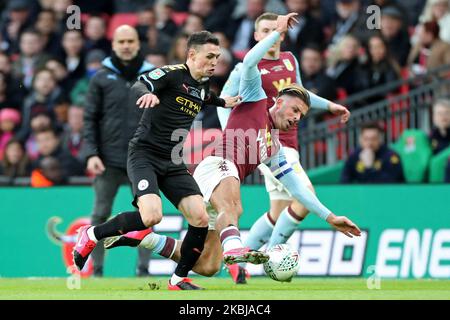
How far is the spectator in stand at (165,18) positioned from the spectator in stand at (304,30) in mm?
2127

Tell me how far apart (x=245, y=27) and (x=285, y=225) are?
7.25 metres

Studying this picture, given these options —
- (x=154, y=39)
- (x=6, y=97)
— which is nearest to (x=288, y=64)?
(x=154, y=39)

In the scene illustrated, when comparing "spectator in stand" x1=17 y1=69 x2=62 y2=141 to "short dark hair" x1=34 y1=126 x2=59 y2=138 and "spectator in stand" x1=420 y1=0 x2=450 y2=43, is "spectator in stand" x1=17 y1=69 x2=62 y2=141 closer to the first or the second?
"short dark hair" x1=34 y1=126 x2=59 y2=138

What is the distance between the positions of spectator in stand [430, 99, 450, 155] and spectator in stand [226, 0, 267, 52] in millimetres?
4083

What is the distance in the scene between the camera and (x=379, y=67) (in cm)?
1672

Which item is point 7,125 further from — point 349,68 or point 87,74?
point 349,68

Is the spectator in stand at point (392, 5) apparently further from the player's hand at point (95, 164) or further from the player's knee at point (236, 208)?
the player's knee at point (236, 208)

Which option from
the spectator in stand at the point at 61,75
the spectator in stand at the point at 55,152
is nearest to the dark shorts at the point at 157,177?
the spectator in stand at the point at 55,152

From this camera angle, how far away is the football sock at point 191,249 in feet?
32.9

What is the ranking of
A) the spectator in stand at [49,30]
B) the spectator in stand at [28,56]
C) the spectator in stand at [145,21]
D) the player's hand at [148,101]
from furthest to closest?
the spectator in stand at [49,30] → the spectator in stand at [28,56] → the spectator in stand at [145,21] → the player's hand at [148,101]

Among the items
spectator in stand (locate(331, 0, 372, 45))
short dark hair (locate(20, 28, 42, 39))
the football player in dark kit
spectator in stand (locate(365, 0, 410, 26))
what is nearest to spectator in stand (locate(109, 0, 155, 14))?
short dark hair (locate(20, 28, 42, 39))

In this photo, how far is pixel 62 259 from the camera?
46.4 feet
